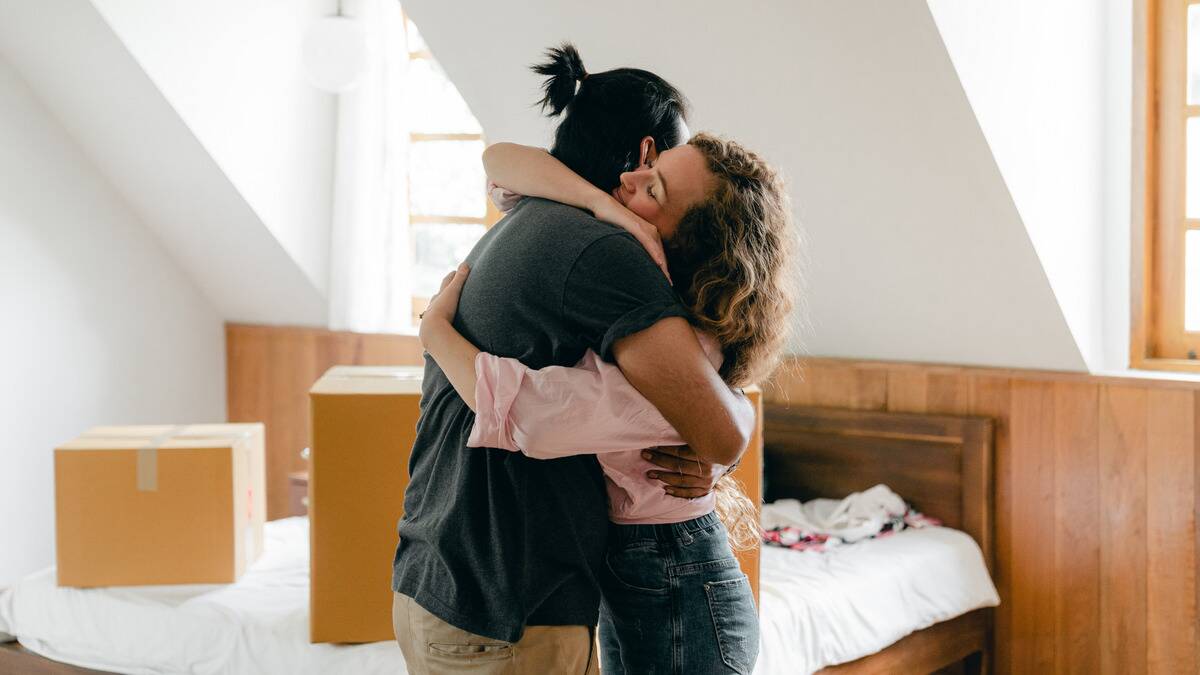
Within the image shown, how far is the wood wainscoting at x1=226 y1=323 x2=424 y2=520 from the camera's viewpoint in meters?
4.46

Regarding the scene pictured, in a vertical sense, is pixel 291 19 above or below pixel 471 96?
above

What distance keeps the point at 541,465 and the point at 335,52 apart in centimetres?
224

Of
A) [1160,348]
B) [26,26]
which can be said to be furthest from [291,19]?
[1160,348]

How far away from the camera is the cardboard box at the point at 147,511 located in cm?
247

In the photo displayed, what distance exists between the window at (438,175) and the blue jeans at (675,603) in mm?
2860

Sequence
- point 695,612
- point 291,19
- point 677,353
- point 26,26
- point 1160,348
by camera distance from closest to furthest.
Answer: point 677,353 → point 695,612 → point 1160,348 → point 26,26 → point 291,19

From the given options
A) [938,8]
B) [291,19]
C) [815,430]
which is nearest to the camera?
[938,8]

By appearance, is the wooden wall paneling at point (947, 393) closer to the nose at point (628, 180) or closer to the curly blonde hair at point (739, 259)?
the curly blonde hair at point (739, 259)

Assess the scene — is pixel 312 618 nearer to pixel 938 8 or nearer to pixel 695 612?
pixel 695 612

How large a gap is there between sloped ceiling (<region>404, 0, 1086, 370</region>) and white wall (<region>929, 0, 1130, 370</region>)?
0.18 ft

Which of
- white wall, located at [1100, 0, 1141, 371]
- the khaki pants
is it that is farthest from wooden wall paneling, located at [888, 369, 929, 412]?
the khaki pants

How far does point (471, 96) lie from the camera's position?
128 inches

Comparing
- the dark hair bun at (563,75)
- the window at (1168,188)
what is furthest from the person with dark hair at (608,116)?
the window at (1168,188)

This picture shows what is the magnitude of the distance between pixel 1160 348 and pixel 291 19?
117 inches
